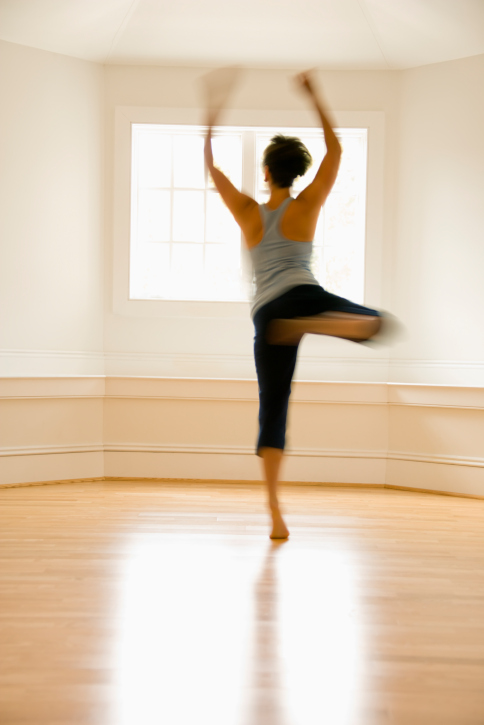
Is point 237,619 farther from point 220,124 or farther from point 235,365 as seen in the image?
point 220,124

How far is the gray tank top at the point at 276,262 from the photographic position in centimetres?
211

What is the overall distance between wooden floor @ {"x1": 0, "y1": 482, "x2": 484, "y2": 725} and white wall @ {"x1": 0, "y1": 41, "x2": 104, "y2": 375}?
127cm

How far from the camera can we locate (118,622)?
62.3 inches

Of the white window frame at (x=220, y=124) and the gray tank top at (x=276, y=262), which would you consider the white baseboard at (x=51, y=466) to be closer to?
the white window frame at (x=220, y=124)

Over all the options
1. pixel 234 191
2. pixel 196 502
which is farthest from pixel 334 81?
pixel 196 502

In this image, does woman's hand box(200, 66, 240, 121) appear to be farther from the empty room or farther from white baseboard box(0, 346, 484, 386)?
white baseboard box(0, 346, 484, 386)

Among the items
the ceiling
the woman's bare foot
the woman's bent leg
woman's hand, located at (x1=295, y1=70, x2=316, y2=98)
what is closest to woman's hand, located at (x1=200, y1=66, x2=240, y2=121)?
woman's hand, located at (x1=295, y1=70, x2=316, y2=98)

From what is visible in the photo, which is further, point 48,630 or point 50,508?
A: point 50,508

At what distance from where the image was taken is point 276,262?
84.4 inches

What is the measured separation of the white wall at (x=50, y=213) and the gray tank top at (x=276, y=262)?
2.01 m

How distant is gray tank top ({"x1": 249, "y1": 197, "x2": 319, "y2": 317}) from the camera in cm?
211

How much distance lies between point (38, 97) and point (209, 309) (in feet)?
5.32

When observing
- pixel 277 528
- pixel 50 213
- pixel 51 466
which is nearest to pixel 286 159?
pixel 277 528

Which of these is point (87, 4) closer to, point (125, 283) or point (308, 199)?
point (125, 283)
